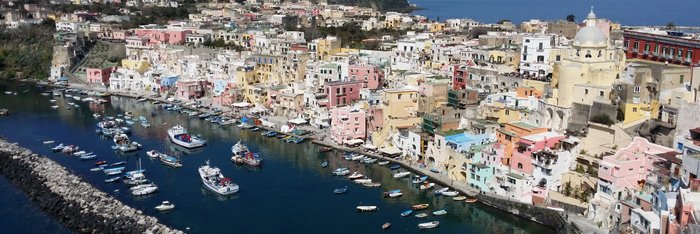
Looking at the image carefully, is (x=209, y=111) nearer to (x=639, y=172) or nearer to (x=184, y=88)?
(x=184, y=88)

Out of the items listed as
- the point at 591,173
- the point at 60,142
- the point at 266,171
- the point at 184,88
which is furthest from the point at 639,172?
the point at 184,88

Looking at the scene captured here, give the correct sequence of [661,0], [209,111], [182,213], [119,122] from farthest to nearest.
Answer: [661,0], [209,111], [119,122], [182,213]

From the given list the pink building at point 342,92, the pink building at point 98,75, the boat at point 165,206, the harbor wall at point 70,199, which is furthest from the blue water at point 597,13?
the harbor wall at point 70,199

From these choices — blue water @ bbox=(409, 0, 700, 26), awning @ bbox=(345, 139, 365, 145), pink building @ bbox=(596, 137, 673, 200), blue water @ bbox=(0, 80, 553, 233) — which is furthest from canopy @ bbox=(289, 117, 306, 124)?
blue water @ bbox=(409, 0, 700, 26)

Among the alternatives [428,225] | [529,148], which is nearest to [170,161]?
[428,225]

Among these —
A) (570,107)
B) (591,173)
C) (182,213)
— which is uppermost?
(570,107)

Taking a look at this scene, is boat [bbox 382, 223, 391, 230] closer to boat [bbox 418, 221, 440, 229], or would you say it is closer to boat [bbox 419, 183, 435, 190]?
boat [bbox 418, 221, 440, 229]

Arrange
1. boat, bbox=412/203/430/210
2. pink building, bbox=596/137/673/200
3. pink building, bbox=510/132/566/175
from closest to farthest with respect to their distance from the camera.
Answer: pink building, bbox=596/137/673/200 < pink building, bbox=510/132/566/175 < boat, bbox=412/203/430/210
